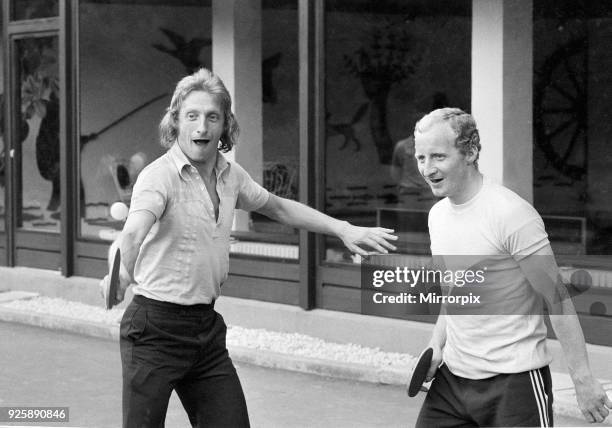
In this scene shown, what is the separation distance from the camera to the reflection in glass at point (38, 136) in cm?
1394

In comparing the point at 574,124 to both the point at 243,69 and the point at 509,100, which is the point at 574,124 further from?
the point at 243,69

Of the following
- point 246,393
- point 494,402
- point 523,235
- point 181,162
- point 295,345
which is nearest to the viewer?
point 523,235

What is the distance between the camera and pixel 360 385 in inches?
349

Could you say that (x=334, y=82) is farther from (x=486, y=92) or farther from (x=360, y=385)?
(x=360, y=385)

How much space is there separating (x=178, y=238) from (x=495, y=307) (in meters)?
1.26

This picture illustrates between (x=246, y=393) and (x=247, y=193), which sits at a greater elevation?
(x=247, y=193)

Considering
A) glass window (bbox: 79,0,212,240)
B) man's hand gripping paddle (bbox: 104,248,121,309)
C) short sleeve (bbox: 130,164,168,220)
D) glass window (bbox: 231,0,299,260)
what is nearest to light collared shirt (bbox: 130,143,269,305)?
short sleeve (bbox: 130,164,168,220)

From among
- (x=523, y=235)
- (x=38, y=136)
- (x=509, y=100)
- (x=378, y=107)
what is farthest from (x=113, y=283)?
(x=38, y=136)

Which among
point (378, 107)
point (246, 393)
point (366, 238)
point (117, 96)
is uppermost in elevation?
point (117, 96)

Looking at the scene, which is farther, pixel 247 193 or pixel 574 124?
pixel 574 124

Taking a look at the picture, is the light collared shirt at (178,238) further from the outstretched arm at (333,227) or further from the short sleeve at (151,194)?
the outstretched arm at (333,227)

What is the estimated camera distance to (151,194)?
467 centimetres

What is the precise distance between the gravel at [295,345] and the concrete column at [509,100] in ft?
5.36

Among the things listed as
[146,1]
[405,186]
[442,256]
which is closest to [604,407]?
[442,256]
